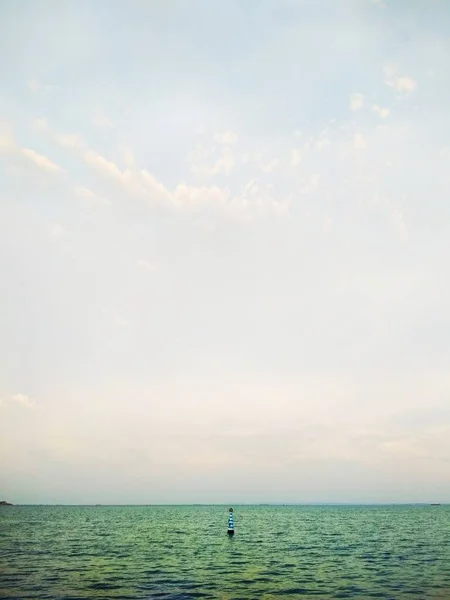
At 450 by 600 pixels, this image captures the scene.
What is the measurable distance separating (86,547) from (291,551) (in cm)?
2435

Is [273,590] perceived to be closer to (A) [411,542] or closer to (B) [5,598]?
(B) [5,598]

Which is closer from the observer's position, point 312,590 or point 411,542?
point 312,590

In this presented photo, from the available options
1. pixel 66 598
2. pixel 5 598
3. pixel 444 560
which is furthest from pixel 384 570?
pixel 5 598

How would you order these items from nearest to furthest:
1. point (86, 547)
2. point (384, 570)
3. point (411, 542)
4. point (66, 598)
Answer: point (66, 598), point (384, 570), point (86, 547), point (411, 542)

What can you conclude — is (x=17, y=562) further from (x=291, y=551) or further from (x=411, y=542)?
(x=411, y=542)

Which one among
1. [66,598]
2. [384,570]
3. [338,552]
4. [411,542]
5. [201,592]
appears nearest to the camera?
[66,598]

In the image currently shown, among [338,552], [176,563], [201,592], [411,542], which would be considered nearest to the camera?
[201,592]

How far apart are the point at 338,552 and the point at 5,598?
116 feet

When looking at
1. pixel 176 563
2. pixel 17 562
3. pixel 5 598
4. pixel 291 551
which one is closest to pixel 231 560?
pixel 176 563

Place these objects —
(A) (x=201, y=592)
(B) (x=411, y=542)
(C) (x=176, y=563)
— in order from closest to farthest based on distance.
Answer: (A) (x=201, y=592)
(C) (x=176, y=563)
(B) (x=411, y=542)

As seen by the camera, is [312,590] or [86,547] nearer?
[312,590]

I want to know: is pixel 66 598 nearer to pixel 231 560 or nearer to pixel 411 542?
pixel 231 560

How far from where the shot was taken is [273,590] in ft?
96.2

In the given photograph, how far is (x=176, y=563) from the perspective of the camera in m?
40.9
